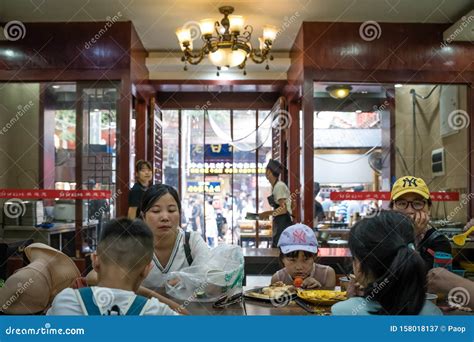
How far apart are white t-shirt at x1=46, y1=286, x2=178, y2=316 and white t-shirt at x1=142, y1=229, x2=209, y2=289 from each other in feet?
2.69

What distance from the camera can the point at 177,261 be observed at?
2059 millimetres

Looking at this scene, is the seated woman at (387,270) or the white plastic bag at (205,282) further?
the white plastic bag at (205,282)

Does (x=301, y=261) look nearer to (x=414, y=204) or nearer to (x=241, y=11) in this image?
(x=414, y=204)

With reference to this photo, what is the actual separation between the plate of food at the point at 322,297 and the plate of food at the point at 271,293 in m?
0.04

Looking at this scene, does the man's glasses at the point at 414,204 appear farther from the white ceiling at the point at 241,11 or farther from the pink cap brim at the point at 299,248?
the white ceiling at the point at 241,11

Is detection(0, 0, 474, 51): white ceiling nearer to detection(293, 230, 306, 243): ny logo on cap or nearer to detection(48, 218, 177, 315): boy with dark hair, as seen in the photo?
detection(293, 230, 306, 243): ny logo on cap

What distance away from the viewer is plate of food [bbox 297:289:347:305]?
1.65 metres

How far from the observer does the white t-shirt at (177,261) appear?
203cm

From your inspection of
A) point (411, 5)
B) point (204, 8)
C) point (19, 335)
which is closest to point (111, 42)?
point (204, 8)

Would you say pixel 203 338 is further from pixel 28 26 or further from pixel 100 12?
pixel 28 26

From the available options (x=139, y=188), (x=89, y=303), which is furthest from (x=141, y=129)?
(x=89, y=303)

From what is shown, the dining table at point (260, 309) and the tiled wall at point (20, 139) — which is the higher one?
the tiled wall at point (20, 139)

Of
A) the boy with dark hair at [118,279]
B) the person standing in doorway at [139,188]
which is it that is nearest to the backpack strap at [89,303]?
the boy with dark hair at [118,279]

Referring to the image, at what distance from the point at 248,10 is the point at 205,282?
3.10 m
